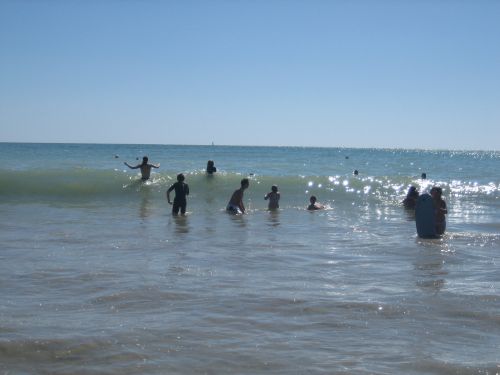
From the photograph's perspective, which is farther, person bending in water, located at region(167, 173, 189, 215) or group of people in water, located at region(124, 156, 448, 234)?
person bending in water, located at region(167, 173, 189, 215)

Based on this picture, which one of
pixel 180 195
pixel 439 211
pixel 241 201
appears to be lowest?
pixel 241 201

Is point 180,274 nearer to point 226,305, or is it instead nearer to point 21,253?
point 226,305

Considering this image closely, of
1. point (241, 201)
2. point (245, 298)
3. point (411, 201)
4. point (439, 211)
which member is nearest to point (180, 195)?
point (241, 201)

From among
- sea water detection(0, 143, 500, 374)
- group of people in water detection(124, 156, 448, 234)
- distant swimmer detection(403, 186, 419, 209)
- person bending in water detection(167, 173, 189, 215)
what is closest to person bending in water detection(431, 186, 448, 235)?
group of people in water detection(124, 156, 448, 234)

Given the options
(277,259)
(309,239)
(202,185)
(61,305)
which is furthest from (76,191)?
(61,305)

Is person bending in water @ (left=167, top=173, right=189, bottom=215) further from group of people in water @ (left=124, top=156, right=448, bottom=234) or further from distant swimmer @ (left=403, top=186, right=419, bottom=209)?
distant swimmer @ (left=403, top=186, right=419, bottom=209)

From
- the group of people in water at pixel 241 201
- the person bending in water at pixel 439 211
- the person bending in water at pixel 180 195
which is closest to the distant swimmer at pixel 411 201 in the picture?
the group of people in water at pixel 241 201

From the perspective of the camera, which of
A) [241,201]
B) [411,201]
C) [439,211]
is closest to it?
[439,211]

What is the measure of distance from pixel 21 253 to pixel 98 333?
4866 mm

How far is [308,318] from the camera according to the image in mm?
6293

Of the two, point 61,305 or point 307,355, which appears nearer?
point 307,355

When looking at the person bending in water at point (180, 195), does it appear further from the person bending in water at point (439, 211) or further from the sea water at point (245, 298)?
→ the person bending in water at point (439, 211)

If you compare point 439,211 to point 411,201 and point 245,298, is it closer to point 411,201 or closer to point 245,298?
point 411,201

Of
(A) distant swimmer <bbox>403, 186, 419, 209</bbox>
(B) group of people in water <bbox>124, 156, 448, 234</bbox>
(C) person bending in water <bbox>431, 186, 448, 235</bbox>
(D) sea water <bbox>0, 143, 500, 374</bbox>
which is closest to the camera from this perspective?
(D) sea water <bbox>0, 143, 500, 374</bbox>
